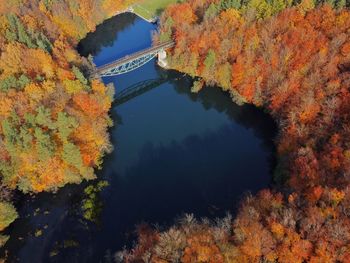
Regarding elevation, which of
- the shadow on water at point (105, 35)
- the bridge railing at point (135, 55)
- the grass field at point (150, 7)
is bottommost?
the shadow on water at point (105, 35)

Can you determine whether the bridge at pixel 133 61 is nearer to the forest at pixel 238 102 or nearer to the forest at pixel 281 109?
the forest at pixel 238 102

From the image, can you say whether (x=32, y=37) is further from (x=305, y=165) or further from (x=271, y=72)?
(x=305, y=165)

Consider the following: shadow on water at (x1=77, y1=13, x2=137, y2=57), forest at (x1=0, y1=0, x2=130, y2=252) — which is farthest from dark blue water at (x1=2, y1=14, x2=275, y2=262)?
shadow on water at (x1=77, y1=13, x2=137, y2=57)

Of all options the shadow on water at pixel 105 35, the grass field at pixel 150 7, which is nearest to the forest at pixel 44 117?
the shadow on water at pixel 105 35

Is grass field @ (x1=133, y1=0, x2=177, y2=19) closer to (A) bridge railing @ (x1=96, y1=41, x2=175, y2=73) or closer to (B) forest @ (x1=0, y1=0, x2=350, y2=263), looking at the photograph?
(B) forest @ (x1=0, y1=0, x2=350, y2=263)

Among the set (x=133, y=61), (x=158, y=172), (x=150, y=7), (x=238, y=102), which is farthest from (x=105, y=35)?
(x=158, y=172)
